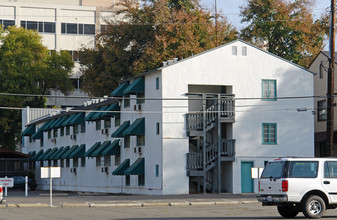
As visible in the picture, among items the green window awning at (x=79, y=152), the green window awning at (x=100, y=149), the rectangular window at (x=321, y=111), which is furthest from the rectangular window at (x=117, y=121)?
the rectangular window at (x=321, y=111)

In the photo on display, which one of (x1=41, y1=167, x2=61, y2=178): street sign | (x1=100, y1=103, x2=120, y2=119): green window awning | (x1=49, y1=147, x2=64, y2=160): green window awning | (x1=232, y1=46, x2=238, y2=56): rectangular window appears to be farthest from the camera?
(x1=49, y1=147, x2=64, y2=160): green window awning

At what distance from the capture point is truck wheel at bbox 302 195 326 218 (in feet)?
74.7

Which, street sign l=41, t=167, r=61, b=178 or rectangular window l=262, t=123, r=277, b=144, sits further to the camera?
rectangular window l=262, t=123, r=277, b=144

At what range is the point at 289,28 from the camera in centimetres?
6781

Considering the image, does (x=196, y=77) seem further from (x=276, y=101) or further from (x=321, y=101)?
(x=321, y=101)

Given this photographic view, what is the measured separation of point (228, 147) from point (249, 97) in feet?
12.1

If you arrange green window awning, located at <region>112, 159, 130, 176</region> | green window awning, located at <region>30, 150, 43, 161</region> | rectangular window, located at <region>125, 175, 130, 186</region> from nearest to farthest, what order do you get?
green window awning, located at <region>112, 159, 130, 176</region> → rectangular window, located at <region>125, 175, 130, 186</region> → green window awning, located at <region>30, 150, 43, 161</region>

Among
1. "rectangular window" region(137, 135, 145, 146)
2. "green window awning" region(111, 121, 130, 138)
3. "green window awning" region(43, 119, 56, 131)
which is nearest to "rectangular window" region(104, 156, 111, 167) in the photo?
"green window awning" region(111, 121, 130, 138)

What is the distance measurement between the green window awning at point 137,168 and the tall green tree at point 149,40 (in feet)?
59.1

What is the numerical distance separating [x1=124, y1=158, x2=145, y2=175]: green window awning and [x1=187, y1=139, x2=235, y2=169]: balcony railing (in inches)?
150

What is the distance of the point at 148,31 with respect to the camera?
67500mm

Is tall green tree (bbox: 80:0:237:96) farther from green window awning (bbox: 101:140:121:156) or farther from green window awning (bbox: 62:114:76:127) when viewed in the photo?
green window awning (bbox: 101:140:121:156)

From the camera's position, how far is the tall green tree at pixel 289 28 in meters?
67.9

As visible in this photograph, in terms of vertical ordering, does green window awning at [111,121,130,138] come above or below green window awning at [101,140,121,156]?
above
